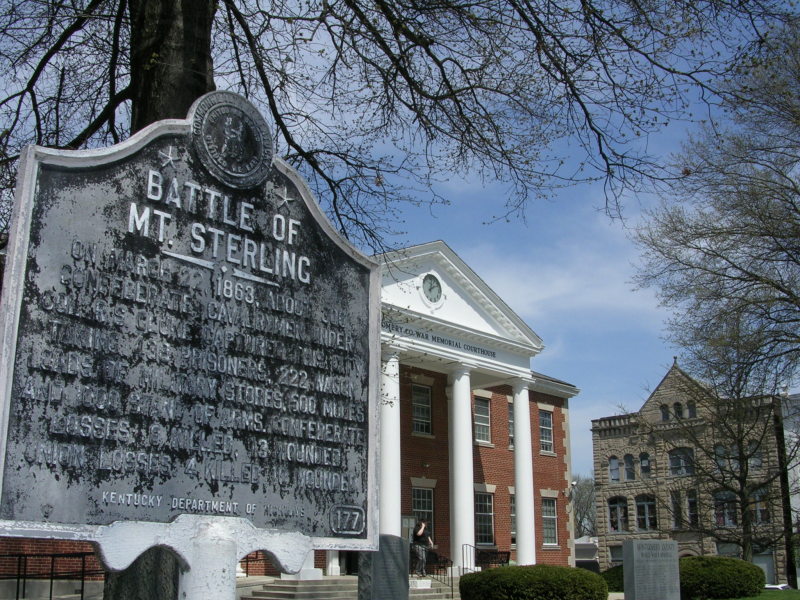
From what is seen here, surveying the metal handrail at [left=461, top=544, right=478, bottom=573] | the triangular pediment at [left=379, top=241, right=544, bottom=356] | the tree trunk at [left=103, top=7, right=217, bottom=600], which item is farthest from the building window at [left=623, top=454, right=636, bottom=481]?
the tree trunk at [left=103, top=7, right=217, bottom=600]

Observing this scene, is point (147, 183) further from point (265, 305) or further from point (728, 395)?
point (728, 395)

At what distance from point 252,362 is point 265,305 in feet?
1.12

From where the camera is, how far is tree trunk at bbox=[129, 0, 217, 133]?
6156 mm

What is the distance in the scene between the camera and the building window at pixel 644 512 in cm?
5647

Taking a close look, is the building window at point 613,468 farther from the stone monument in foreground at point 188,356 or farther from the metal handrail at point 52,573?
the stone monument in foreground at point 188,356

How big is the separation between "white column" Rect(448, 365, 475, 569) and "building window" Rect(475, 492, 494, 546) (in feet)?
9.48

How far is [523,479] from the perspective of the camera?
103ft

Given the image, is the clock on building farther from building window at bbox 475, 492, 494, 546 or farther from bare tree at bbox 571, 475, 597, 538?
bare tree at bbox 571, 475, 597, 538

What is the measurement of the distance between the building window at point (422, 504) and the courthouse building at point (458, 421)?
0.11ft

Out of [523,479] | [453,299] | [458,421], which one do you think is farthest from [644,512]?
[453,299]

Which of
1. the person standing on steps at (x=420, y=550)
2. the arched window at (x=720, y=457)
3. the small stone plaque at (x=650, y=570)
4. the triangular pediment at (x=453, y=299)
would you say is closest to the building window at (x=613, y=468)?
the arched window at (x=720, y=457)

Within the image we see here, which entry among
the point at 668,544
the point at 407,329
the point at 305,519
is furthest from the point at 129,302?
the point at 407,329

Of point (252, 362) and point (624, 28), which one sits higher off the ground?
point (624, 28)

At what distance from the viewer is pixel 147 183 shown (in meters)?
4.46
